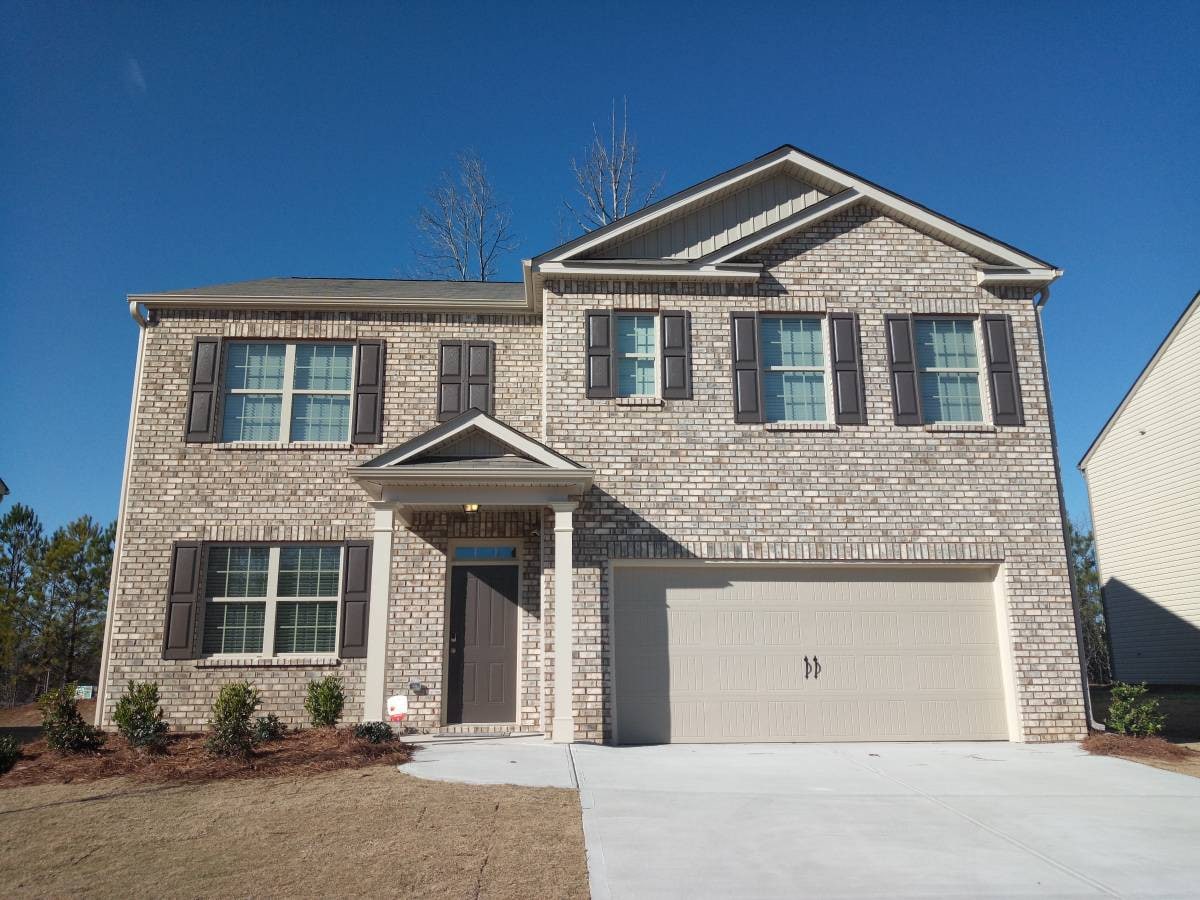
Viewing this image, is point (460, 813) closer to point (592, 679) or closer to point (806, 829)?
point (806, 829)

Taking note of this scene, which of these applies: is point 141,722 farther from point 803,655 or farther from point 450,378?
point 803,655

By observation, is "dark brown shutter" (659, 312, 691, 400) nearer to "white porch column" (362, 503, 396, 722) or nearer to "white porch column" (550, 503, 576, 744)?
"white porch column" (550, 503, 576, 744)

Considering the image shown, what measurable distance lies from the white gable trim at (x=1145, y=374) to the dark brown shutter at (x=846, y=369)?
10.4 meters

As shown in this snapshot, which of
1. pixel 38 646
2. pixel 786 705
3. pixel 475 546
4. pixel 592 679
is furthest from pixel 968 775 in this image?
pixel 38 646

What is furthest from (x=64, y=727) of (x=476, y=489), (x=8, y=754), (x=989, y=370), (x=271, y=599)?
(x=989, y=370)

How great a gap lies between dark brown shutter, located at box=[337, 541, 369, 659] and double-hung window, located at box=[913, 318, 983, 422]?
7.52 m

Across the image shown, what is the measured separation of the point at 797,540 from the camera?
441 inches

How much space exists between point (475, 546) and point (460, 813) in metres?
5.48

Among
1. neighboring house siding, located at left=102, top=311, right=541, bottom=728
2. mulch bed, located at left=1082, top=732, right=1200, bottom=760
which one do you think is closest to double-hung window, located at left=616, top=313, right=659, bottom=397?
neighboring house siding, located at left=102, top=311, right=541, bottom=728

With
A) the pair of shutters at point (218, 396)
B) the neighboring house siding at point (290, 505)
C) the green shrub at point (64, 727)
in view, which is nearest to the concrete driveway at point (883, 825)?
the neighboring house siding at point (290, 505)

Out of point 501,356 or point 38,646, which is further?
point 38,646

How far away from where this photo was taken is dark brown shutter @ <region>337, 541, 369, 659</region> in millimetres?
11570

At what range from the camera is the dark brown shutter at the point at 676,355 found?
→ 457 inches

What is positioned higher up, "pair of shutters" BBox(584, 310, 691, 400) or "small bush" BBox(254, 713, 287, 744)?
"pair of shutters" BBox(584, 310, 691, 400)
